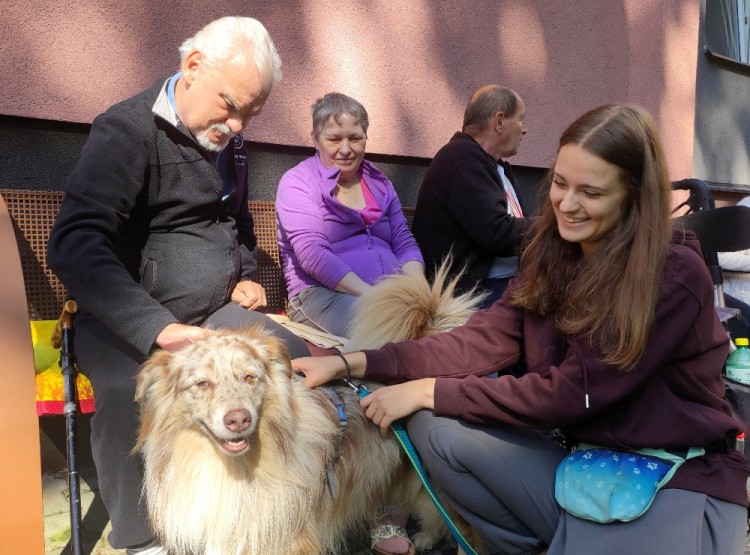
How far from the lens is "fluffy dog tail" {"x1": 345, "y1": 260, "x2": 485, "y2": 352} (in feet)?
8.32

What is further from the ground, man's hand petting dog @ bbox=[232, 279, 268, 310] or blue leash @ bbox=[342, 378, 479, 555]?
man's hand petting dog @ bbox=[232, 279, 268, 310]

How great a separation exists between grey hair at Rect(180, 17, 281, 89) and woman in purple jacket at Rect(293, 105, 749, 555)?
113cm

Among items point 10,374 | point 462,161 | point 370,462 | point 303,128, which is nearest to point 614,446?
point 370,462

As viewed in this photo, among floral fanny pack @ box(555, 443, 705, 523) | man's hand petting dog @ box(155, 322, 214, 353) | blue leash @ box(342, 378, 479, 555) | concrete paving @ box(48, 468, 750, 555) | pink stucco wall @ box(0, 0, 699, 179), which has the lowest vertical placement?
concrete paving @ box(48, 468, 750, 555)

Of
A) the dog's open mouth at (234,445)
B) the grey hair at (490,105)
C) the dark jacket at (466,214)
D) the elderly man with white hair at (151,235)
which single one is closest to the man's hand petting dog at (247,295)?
the elderly man with white hair at (151,235)

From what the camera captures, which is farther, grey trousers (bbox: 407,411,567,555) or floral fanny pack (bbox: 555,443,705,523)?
grey trousers (bbox: 407,411,567,555)

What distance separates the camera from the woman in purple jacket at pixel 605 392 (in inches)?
68.4

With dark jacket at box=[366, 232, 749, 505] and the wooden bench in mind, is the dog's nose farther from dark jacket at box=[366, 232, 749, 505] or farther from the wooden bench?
the wooden bench

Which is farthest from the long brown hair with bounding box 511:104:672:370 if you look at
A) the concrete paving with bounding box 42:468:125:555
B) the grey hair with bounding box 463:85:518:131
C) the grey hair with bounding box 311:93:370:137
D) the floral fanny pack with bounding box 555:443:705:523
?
the concrete paving with bounding box 42:468:125:555

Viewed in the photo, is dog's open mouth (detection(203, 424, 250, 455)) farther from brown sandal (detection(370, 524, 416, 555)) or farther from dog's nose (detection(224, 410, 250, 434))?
brown sandal (detection(370, 524, 416, 555))

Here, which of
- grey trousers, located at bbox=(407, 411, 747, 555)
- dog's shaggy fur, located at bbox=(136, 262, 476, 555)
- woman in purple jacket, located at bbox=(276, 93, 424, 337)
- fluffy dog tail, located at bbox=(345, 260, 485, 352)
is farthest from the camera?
woman in purple jacket, located at bbox=(276, 93, 424, 337)

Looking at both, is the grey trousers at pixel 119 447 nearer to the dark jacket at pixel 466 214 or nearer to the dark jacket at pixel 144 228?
the dark jacket at pixel 144 228

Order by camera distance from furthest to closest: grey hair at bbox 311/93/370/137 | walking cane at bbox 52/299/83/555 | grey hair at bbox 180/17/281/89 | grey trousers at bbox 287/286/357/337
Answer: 1. grey hair at bbox 311/93/370/137
2. grey trousers at bbox 287/286/357/337
3. grey hair at bbox 180/17/281/89
4. walking cane at bbox 52/299/83/555

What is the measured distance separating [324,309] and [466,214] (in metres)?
0.89
